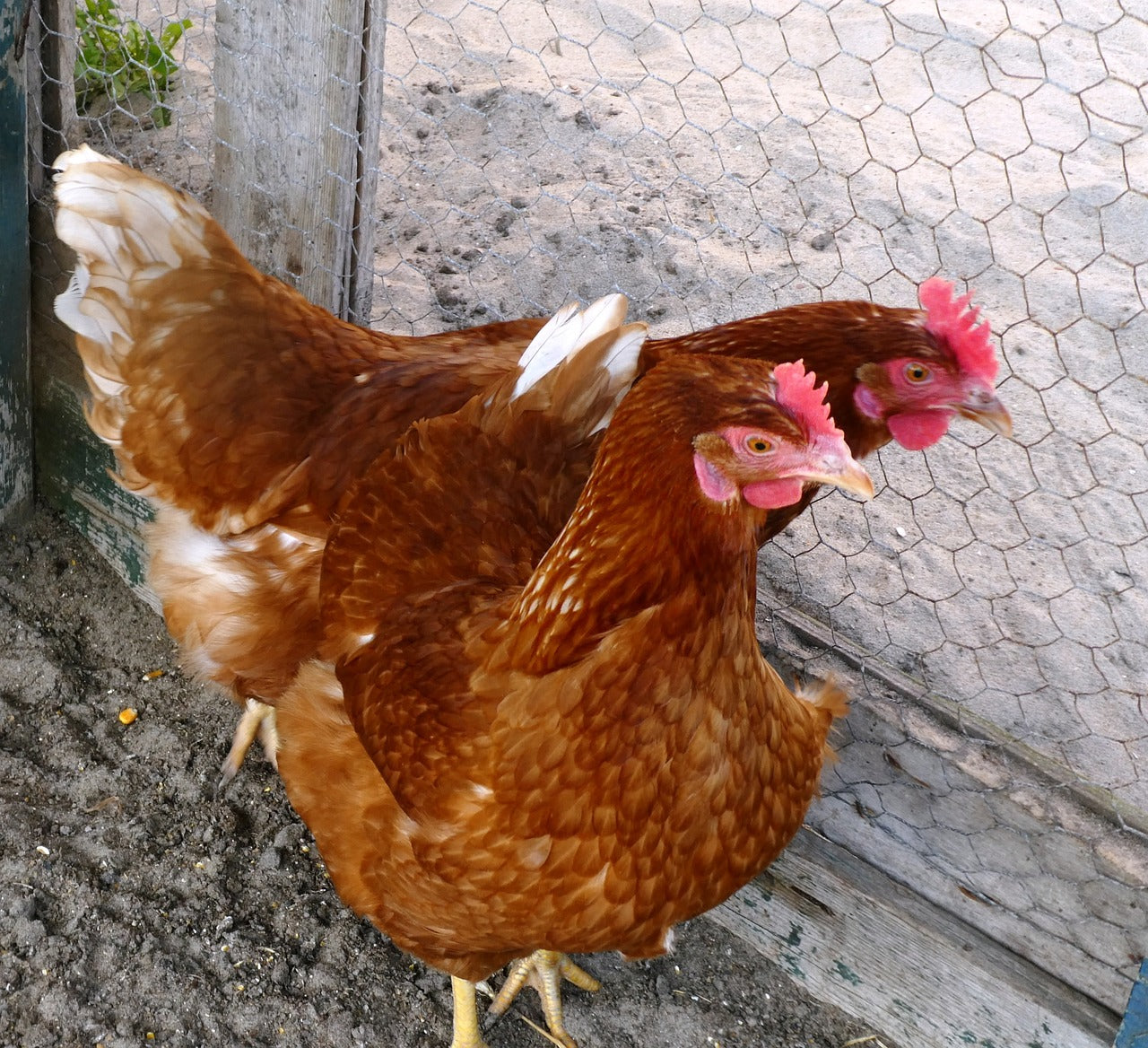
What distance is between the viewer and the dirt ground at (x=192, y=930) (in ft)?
5.95

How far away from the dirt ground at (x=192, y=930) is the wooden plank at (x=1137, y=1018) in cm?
47

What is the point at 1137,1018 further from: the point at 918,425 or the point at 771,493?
the point at 771,493

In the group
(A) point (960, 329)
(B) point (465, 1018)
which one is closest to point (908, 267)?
(A) point (960, 329)

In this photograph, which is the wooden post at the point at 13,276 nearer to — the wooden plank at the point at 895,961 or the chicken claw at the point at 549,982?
the chicken claw at the point at 549,982

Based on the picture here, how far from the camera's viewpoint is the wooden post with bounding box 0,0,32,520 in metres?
2.16

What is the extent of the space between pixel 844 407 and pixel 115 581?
5.89ft

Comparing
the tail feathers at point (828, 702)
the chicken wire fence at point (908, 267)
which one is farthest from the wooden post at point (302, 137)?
the tail feathers at point (828, 702)

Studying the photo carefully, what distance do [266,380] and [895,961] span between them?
4.94 ft

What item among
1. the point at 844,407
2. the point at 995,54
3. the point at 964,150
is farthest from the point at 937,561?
the point at 995,54

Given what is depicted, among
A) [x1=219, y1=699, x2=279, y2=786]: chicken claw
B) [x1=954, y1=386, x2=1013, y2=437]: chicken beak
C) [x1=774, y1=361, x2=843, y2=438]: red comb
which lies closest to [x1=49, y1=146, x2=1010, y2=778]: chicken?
[x1=954, y1=386, x2=1013, y2=437]: chicken beak

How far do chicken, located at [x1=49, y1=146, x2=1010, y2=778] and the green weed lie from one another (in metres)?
1.09

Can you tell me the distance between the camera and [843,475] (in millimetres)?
1181

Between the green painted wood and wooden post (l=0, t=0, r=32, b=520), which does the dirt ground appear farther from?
wooden post (l=0, t=0, r=32, b=520)

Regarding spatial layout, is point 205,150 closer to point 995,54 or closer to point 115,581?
point 115,581
